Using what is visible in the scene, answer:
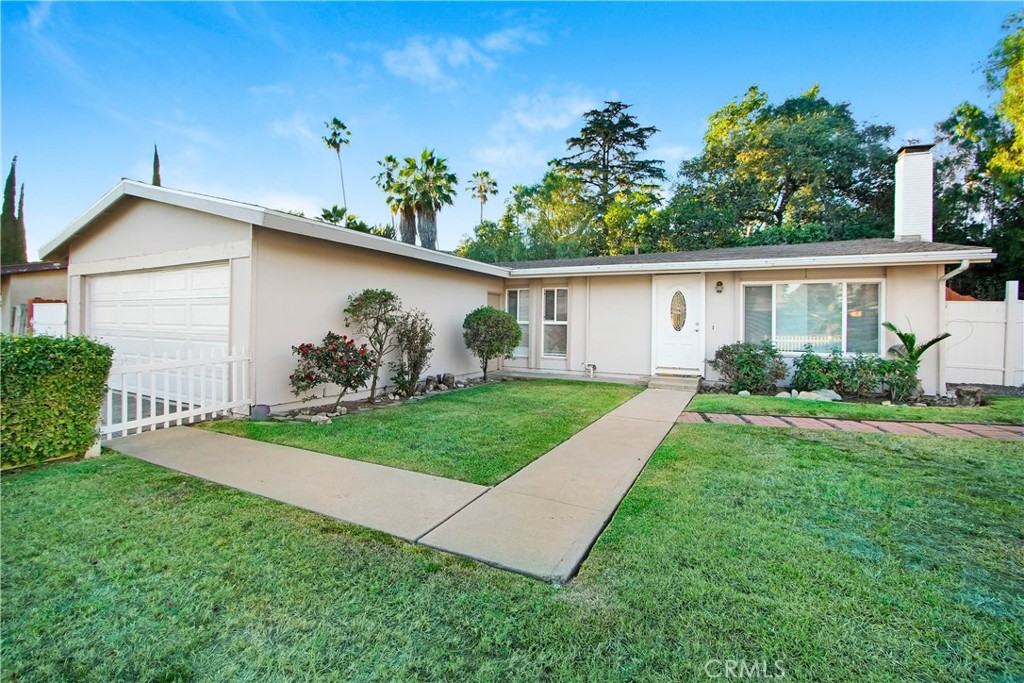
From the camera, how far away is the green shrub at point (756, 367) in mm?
8664

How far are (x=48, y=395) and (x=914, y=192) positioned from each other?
1448cm

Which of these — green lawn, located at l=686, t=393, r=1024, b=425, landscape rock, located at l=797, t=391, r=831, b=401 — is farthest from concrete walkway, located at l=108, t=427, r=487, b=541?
landscape rock, located at l=797, t=391, r=831, b=401

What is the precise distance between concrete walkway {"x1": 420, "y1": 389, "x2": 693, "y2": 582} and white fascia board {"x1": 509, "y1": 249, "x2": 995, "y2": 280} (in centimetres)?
538

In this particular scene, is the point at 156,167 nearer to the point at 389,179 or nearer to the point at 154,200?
the point at 389,179

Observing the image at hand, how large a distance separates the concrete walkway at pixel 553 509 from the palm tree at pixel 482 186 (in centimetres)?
2563

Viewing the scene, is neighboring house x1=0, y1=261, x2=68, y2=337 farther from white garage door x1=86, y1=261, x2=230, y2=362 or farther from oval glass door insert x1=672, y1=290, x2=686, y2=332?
oval glass door insert x1=672, y1=290, x2=686, y2=332

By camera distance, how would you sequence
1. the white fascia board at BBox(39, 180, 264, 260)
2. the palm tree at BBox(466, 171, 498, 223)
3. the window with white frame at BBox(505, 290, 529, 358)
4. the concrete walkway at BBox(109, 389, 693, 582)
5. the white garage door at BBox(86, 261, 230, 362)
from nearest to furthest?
the concrete walkway at BBox(109, 389, 693, 582)
the white fascia board at BBox(39, 180, 264, 260)
the white garage door at BBox(86, 261, 230, 362)
the window with white frame at BBox(505, 290, 529, 358)
the palm tree at BBox(466, 171, 498, 223)

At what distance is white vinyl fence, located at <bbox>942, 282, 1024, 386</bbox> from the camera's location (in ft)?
29.2

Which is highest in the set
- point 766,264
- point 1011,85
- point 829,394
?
point 1011,85

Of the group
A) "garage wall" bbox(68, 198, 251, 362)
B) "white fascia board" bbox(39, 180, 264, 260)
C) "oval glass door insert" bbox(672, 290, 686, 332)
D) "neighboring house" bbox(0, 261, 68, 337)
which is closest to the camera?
"white fascia board" bbox(39, 180, 264, 260)

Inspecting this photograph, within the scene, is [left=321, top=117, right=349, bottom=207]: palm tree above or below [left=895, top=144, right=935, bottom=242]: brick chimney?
above

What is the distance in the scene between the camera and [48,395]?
13.0 ft

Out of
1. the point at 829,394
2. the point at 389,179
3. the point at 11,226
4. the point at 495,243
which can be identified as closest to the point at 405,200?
the point at 389,179

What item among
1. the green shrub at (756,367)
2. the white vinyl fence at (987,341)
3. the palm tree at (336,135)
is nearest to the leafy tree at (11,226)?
the palm tree at (336,135)
